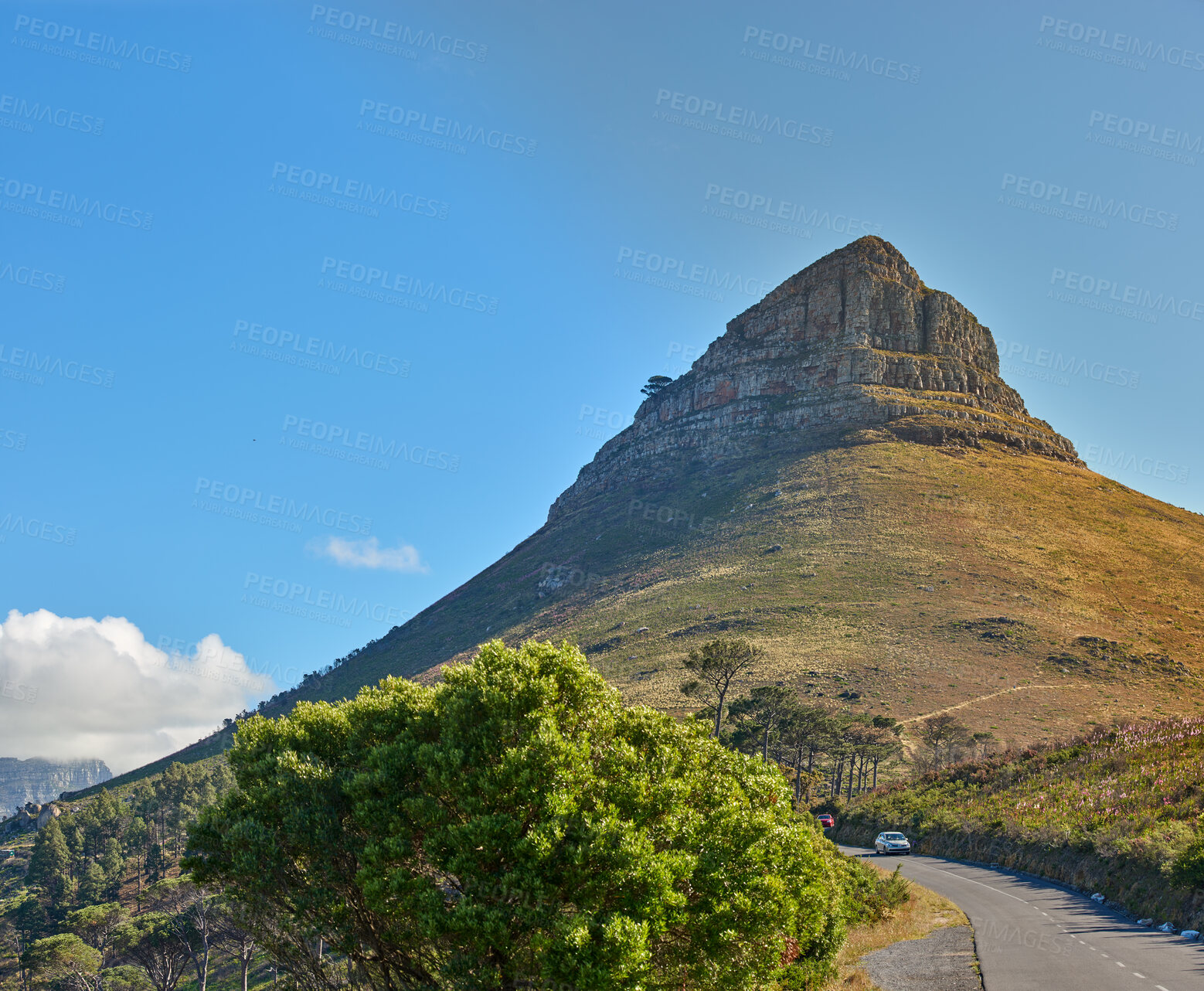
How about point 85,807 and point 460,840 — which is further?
point 85,807

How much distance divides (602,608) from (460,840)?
84441 millimetres

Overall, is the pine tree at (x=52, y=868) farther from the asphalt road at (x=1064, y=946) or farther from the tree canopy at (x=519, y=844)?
the asphalt road at (x=1064, y=946)

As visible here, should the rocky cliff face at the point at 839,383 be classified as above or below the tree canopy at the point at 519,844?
above

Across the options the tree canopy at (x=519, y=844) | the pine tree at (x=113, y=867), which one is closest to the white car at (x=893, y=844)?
the tree canopy at (x=519, y=844)

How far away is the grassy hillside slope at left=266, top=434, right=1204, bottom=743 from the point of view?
219 ft

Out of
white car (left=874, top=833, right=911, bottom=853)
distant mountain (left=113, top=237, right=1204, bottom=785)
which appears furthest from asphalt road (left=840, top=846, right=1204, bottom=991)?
distant mountain (left=113, top=237, right=1204, bottom=785)

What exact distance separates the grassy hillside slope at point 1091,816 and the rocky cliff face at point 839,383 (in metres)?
85.9

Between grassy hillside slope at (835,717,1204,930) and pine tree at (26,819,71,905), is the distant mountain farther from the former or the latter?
pine tree at (26,819,71,905)

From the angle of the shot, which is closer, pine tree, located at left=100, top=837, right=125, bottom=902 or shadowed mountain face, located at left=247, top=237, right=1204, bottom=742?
shadowed mountain face, located at left=247, top=237, right=1204, bottom=742

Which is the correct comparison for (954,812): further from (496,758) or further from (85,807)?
(85,807)

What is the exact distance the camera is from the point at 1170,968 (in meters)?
14.6

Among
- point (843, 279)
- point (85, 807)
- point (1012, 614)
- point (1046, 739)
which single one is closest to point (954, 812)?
point (1046, 739)

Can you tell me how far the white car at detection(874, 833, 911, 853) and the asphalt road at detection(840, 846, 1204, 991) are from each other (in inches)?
454

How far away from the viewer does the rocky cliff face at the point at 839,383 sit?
126 metres
